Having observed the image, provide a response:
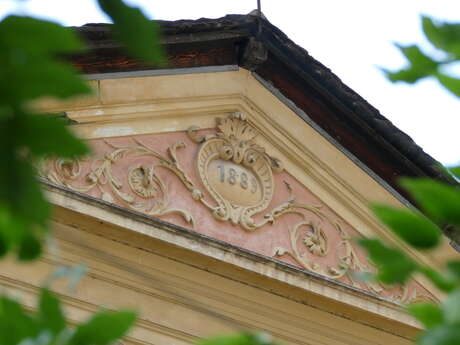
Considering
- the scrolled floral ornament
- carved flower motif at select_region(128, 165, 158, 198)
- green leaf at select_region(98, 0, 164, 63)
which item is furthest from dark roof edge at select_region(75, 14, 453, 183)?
green leaf at select_region(98, 0, 164, 63)

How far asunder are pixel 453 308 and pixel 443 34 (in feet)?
1.51

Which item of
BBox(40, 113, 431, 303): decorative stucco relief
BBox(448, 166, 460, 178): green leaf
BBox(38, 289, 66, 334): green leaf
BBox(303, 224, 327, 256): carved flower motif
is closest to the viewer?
BBox(38, 289, 66, 334): green leaf

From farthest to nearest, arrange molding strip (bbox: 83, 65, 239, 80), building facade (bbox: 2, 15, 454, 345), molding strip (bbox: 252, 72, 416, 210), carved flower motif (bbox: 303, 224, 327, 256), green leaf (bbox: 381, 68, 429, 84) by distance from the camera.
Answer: molding strip (bbox: 252, 72, 416, 210) → carved flower motif (bbox: 303, 224, 327, 256) → molding strip (bbox: 83, 65, 239, 80) → building facade (bbox: 2, 15, 454, 345) → green leaf (bbox: 381, 68, 429, 84)

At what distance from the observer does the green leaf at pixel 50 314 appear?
5.83 ft

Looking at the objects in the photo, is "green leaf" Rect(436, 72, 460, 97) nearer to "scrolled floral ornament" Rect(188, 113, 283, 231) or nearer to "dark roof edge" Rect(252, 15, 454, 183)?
"scrolled floral ornament" Rect(188, 113, 283, 231)

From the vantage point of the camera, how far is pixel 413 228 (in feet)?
6.21

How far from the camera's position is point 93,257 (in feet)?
23.3

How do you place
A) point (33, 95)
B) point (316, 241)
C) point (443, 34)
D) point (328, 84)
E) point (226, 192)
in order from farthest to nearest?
point (328, 84), point (316, 241), point (226, 192), point (443, 34), point (33, 95)

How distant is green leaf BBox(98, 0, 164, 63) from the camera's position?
5.21 feet

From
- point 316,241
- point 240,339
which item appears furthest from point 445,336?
point 316,241

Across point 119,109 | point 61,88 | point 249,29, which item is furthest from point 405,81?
point 249,29

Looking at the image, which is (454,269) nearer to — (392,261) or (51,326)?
(392,261)

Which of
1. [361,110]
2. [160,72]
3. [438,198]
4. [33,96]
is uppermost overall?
[361,110]

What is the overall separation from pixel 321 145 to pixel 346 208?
457mm
